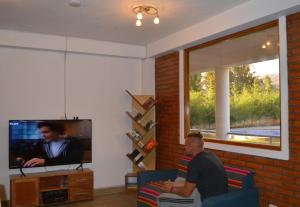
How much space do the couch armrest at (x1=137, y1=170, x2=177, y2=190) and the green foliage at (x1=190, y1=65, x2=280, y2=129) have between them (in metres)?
0.92

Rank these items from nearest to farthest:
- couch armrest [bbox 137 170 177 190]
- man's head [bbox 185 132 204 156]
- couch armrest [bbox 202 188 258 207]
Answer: couch armrest [bbox 202 188 258 207] → man's head [bbox 185 132 204 156] → couch armrest [bbox 137 170 177 190]

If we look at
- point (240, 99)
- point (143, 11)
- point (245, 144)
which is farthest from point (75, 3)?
point (245, 144)

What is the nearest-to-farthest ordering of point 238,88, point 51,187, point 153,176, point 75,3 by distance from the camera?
point 75,3 → point 238,88 → point 153,176 → point 51,187

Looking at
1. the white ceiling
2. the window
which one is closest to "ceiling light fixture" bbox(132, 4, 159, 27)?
the white ceiling

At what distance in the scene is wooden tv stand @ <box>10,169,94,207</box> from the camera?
4.02 m

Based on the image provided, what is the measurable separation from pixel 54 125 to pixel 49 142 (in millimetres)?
275

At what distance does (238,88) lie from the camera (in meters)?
3.84

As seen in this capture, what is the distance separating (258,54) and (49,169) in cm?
359

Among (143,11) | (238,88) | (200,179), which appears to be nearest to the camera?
(200,179)

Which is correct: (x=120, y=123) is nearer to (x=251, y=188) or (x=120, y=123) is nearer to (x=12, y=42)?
(x=12, y=42)

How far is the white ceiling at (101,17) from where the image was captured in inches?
129

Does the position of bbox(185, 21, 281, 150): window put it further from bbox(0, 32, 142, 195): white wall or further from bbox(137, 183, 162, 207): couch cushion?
bbox(0, 32, 142, 195): white wall

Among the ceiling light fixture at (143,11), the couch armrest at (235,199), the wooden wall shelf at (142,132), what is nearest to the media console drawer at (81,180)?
the wooden wall shelf at (142,132)

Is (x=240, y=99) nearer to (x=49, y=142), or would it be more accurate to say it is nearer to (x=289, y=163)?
(x=289, y=163)
